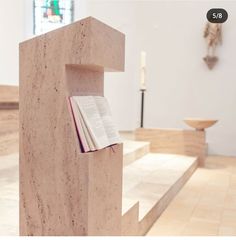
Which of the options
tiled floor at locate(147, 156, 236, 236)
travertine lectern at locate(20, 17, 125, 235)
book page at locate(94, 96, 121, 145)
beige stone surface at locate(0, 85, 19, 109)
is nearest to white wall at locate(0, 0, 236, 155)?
tiled floor at locate(147, 156, 236, 236)

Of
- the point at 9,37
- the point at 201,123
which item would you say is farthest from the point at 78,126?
the point at 9,37

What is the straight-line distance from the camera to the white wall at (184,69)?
6.27m

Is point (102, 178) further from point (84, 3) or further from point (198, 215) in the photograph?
point (84, 3)

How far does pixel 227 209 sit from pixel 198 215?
1.11 feet

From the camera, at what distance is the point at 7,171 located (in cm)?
339

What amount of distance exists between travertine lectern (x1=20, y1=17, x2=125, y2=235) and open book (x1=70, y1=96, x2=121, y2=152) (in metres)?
0.03

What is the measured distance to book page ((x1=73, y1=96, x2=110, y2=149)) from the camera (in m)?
1.48

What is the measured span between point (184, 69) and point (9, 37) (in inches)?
111

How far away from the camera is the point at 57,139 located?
1.46 metres

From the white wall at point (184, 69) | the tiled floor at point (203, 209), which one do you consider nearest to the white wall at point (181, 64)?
the white wall at point (184, 69)

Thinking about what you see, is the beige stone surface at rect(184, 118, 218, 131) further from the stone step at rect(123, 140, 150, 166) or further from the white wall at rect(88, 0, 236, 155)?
the white wall at rect(88, 0, 236, 155)

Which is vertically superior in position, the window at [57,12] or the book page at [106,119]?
the window at [57,12]

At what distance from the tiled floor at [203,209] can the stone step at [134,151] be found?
71 centimetres

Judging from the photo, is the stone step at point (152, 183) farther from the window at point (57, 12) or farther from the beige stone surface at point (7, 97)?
the window at point (57, 12)
